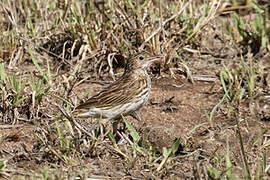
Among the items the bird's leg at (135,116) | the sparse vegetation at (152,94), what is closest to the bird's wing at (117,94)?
the sparse vegetation at (152,94)

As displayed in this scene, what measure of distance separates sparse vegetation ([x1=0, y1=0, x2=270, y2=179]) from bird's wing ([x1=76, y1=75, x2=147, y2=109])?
9.5 inches

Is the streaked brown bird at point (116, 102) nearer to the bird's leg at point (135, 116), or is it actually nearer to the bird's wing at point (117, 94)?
the bird's wing at point (117, 94)

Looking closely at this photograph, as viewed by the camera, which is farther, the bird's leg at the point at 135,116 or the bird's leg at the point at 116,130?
the bird's leg at the point at 135,116

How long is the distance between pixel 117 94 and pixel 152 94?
1.09 m

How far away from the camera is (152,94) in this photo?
24.0ft

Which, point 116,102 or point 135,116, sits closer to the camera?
point 116,102

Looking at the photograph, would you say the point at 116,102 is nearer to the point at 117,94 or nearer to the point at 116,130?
the point at 117,94

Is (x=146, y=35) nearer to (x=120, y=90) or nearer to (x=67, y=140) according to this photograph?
(x=120, y=90)

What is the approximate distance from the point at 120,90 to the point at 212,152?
1.26 meters

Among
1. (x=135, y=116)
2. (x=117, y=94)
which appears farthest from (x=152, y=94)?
(x=117, y=94)

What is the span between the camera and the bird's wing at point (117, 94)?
6.22 meters

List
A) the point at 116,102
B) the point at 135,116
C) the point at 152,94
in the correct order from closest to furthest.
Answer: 1. the point at 116,102
2. the point at 135,116
3. the point at 152,94

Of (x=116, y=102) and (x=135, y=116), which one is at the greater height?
(x=116, y=102)

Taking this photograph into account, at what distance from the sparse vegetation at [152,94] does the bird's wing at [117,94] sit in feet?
0.79
